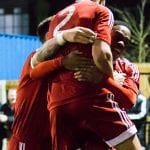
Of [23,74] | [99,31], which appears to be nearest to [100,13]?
[99,31]

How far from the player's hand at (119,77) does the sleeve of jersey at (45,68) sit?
1.38 ft

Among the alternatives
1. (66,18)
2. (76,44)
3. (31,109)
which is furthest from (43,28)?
(76,44)

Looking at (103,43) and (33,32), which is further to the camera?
(33,32)

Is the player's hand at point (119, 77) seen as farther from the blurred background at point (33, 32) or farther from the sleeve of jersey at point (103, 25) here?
the blurred background at point (33, 32)

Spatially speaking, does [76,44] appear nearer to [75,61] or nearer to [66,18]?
[75,61]

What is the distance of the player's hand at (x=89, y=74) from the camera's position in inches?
188

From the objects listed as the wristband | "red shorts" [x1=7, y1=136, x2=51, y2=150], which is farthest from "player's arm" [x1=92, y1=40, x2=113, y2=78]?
"red shorts" [x1=7, y1=136, x2=51, y2=150]

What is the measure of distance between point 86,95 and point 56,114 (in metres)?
0.24

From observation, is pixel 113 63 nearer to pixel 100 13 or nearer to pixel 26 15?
pixel 100 13

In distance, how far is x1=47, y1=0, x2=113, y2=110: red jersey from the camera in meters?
4.77

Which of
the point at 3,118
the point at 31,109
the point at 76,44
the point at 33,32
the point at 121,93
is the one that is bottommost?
the point at 33,32

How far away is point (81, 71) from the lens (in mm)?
4781

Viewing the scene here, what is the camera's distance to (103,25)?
475 centimetres

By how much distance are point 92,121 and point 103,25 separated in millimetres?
617
